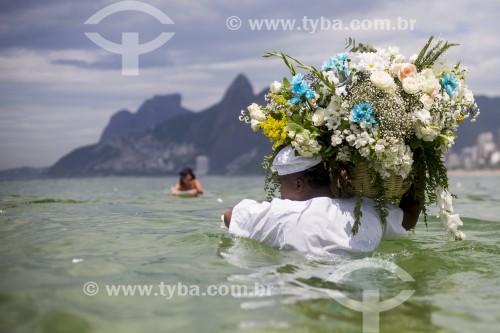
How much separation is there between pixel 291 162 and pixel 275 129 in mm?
455

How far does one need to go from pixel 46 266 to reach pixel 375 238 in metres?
3.35

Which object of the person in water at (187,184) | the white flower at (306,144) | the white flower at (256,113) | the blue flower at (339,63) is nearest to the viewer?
the white flower at (306,144)

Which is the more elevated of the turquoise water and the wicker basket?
the wicker basket

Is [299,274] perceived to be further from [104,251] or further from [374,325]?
[104,251]

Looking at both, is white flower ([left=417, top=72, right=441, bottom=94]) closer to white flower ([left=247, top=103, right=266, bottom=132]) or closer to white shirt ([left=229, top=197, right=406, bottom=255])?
white shirt ([left=229, top=197, right=406, bottom=255])

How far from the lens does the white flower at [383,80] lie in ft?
18.6

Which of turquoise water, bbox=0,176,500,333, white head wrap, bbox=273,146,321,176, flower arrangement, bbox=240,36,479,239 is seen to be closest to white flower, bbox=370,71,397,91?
flower arrangement, bbox=240,36,479,239

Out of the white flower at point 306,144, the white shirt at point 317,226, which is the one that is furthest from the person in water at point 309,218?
the white flower at point 306,144

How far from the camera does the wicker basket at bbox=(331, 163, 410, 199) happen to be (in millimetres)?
5969

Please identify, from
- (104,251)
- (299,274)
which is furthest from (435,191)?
(104,251)

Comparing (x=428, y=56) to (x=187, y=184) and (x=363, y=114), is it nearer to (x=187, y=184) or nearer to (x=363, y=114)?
(x=363, y=114)

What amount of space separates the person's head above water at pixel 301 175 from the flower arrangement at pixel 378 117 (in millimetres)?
106

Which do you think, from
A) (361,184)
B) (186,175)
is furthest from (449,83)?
(186,175)

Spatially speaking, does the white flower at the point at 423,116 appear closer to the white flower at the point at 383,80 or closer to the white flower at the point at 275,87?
the white flower at the point at 383,80
